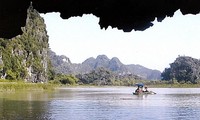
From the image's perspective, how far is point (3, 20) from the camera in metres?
4.76

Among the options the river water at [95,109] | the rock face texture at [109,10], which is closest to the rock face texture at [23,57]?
the river water at [95,109]

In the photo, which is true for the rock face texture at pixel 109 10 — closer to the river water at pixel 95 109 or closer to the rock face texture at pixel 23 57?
the river water at pixel 95 109

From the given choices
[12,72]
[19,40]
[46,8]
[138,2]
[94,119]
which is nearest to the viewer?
[138,2]

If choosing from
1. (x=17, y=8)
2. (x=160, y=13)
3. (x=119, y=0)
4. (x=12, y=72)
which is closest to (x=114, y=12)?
(x=119, y=0)

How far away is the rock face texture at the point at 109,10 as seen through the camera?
455 cm

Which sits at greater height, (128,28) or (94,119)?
(128,28)

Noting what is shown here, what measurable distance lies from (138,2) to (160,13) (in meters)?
0.42

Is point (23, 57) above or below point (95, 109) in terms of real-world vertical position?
above

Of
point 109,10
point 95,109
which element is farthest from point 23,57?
point 109,10

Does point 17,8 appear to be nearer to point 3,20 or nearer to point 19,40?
point 3,20

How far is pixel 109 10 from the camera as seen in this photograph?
4777mm

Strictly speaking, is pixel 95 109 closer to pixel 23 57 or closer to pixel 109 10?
pixel 109 10

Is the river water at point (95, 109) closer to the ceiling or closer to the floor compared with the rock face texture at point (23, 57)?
closer to the floor

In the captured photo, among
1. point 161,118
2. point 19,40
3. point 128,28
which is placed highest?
point 19,40
